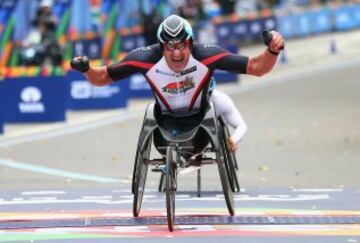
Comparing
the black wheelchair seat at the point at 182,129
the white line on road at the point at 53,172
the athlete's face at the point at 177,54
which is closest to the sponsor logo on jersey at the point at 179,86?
the athlete's face at the point at 177,54

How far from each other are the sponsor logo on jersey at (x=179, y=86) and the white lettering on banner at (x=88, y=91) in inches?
497

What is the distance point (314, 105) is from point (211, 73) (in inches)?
509

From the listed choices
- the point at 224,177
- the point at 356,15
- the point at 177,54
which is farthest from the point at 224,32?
the point at 224,177

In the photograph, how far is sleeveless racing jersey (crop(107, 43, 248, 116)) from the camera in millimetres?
9922

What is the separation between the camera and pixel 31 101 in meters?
20.7

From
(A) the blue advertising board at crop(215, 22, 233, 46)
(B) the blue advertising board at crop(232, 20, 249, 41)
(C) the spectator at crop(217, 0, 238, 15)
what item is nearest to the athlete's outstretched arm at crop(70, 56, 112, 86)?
(A) the blue advertising board at crop(215, 22, 233, 46)

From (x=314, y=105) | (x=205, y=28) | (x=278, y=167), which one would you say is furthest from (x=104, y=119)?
(x=205, y=28)

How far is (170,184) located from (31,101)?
11677 millimetres

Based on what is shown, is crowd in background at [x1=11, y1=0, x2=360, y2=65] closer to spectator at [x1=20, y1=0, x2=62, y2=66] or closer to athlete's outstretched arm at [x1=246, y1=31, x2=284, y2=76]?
spectator at [x1=20, y1=0, x2=62, y2=66]

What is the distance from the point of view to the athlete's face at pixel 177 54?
9.77 meters

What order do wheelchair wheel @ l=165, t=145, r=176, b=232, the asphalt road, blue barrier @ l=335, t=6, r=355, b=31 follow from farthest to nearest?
1. blue barrier @ l=335, t=6, r=355, b=31
2. the asphalt road
3. wheelchair wheel @ l=165, t=145, r=176, b=232

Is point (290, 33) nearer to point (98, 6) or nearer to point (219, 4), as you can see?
point (219, 4)

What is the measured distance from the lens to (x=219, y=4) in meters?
37.6

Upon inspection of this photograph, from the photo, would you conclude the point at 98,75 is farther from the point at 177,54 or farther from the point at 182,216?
the point at 182,216
